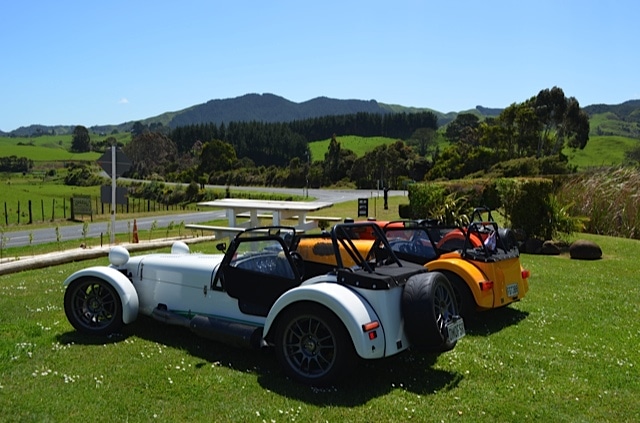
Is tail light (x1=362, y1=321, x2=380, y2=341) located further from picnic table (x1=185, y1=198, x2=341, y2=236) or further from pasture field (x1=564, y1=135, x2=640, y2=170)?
pasture field (x1=564, y1=135, x2=640, y2=170)

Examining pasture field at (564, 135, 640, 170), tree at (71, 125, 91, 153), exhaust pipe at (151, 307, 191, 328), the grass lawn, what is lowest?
the grass lawn

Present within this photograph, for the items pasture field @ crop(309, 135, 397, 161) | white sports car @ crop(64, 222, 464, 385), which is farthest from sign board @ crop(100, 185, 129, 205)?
pasture field @ crop(309, 135, 397, 161)

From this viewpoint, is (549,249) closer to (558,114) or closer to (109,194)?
(109,194)

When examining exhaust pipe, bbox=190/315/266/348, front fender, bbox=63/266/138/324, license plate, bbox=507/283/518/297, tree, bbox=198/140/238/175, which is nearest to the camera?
exhaust pipe, bbox=190/315/266/348

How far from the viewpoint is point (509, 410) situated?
15.0ft

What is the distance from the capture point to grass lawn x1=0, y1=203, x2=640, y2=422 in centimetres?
450

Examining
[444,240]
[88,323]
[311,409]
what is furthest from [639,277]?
[88,323]

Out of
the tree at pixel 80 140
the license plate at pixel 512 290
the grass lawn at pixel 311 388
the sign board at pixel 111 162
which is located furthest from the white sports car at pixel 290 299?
the tree at pixel 80 140

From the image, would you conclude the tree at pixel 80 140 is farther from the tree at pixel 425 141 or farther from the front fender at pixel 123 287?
the front fender at pixel 123 287

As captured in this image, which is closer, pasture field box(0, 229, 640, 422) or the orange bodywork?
pasture field box(0, 229, 640, 422)

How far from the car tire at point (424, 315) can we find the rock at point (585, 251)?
413 inches

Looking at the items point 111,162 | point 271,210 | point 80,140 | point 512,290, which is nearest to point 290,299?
point 512,290

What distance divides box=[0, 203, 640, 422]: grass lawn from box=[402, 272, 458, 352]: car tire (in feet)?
1.43

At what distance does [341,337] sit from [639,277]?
30.4 ft
